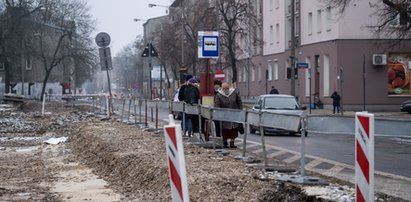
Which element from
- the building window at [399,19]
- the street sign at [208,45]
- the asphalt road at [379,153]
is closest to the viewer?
the asphalt road at [379,153]

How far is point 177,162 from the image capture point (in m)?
6.43

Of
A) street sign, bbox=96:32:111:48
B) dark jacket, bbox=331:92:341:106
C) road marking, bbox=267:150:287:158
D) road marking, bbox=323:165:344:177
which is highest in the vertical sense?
street sign, bbox=96:32:111:48

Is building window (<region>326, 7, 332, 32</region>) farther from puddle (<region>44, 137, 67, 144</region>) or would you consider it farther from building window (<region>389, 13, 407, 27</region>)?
puddle (<region>44, 137, 67, 144</region>)

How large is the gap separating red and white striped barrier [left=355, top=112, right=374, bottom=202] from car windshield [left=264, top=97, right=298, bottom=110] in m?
20.7

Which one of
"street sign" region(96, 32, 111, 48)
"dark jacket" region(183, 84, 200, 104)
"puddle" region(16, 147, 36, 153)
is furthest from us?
"street sign" region(96, 32, 111, 48)

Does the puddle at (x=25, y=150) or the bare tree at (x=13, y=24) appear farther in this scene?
the bare tree at (x=13, y=24)

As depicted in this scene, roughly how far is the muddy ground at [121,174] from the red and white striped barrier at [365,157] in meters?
1.49

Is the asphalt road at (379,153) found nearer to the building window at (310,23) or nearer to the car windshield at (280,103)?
the car windshield at (280,103)

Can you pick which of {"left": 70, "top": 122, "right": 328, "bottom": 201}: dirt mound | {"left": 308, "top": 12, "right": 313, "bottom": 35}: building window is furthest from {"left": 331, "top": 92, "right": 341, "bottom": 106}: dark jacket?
{"left": 70, "top": 122, "right": 328, "bottom": 201}: dirt mound

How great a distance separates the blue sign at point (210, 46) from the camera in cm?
1972

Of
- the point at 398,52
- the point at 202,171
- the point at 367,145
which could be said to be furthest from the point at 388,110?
the point at 367,145

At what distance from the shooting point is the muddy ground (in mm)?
9531

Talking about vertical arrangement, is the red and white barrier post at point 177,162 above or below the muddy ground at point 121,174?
above

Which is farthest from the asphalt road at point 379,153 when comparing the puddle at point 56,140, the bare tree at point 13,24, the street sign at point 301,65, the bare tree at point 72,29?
the bare tree at point 72,29
